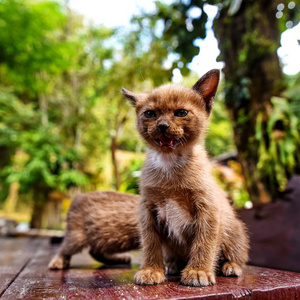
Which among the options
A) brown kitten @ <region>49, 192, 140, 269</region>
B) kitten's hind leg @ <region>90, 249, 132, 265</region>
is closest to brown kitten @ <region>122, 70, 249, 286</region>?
brown kitten @ <region>49, 192, 140, 269</region>

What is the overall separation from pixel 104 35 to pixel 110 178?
576 centimetres

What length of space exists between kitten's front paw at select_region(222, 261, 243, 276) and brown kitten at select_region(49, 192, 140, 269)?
583mm

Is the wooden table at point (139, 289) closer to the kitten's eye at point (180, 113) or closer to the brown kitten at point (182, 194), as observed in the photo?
the brown kitten at point (182, 194)

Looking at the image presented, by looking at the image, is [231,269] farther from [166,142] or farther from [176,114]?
[176,114]

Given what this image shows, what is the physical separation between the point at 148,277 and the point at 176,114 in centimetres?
75

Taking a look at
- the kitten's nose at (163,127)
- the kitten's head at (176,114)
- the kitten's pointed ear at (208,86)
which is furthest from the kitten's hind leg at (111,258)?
the kitten's pointed ear at (208,86)

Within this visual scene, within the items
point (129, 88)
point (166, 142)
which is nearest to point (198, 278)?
point (166, 142)

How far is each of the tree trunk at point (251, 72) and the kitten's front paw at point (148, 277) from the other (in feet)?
8.32

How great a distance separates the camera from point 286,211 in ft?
8.12

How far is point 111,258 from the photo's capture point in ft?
7.15

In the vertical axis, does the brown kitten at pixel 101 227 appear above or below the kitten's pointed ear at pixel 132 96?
below

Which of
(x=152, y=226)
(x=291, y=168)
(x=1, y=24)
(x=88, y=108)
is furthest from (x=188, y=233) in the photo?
(x=88, y=108)

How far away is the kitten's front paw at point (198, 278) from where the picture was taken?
1216 millimetres

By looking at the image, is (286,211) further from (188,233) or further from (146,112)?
(146,112)
